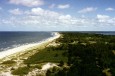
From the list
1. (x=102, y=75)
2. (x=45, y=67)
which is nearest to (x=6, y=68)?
(x=45, y=67)

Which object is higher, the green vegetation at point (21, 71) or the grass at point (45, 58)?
the grass at point (45, 58)

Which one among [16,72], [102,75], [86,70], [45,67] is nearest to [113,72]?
[102,75]

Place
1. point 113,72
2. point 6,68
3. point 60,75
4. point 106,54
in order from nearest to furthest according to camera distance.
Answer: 1. point 60,75
2. point 113,72
3. point 6,68
4. point 106,54

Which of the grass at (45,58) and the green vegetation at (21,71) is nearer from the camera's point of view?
the green vegetation at (21,71)

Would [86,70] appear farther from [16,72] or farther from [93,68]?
[16,72]

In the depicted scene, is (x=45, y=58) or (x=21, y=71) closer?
(x=21, y=71)

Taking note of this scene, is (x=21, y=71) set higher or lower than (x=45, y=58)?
lower

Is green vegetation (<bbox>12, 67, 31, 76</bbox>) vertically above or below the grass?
below

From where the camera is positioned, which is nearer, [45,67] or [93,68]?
[93,68]

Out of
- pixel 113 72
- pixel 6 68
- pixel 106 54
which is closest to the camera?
pixel 113 72

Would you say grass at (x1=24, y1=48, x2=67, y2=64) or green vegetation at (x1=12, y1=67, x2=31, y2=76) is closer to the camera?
green vegetation at (x1=12, y1=67, x2=31, y2=76)
